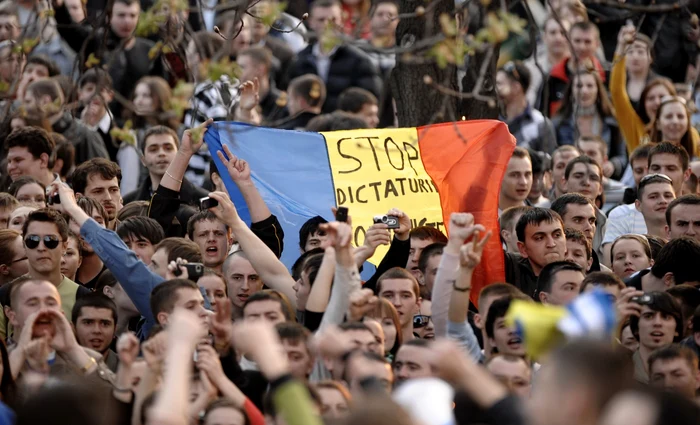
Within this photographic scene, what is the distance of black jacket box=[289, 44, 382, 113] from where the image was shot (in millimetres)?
16516

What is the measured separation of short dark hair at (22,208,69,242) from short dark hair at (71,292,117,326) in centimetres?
73

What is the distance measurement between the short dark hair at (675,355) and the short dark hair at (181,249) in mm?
3168

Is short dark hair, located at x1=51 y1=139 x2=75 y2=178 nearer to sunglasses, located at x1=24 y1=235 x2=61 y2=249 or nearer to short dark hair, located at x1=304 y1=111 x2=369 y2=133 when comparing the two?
short dark hair, located at x1=304 y1=111 x2=369 y2=133

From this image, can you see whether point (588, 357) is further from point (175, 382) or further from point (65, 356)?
point (65, 356)

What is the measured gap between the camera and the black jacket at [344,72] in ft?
54.2

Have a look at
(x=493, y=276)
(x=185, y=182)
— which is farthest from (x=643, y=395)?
(x=185, y=182)

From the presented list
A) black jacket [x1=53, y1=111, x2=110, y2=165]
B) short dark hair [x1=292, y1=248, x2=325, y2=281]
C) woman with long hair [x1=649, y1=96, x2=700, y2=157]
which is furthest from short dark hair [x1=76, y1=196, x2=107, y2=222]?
woman with long hair [x1=649, y1=96, x2=700, y2=157]

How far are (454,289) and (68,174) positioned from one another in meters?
5.11

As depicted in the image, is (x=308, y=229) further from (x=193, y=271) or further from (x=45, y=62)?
(x=45, y=62)

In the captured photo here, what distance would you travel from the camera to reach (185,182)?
12.5 m

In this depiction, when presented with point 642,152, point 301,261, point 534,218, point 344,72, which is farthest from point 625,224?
point 344,72

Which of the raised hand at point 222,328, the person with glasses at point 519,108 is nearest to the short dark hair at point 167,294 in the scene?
the raised hand at point 222,328

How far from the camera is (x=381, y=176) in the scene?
1208 cm

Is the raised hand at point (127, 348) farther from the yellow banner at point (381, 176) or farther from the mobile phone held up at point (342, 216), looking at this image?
the yellow banner at point (381, 176)
